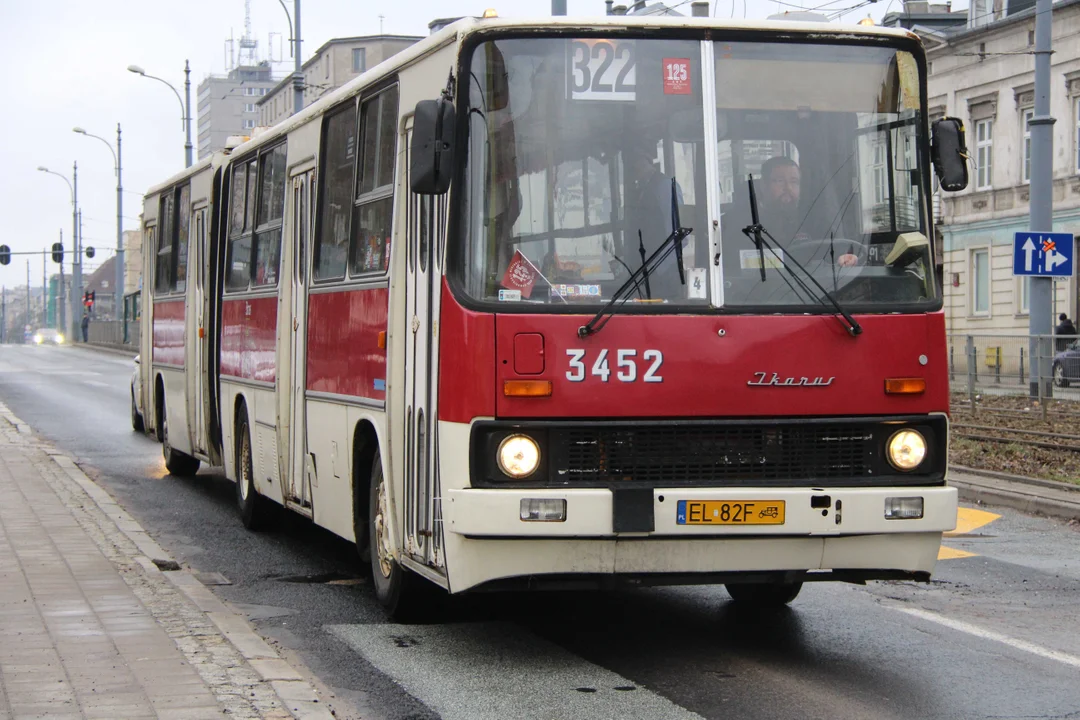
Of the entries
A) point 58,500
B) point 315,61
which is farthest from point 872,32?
point 315,61

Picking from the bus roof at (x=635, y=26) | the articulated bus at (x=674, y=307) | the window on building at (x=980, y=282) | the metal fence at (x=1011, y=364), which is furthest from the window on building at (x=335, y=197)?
the window on building at (x=980, y=282)

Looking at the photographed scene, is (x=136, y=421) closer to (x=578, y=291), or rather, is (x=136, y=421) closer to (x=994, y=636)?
(x=994, y=636)

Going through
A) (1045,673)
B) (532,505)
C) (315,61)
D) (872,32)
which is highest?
(315,61)

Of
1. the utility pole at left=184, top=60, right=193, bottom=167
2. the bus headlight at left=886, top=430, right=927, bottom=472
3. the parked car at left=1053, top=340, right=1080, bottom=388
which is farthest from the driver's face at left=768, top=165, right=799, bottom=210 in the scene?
the utility pole at left=184, top=60, right=193, bottom=167

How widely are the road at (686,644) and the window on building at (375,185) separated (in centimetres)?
198

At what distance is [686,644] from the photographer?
318 inches

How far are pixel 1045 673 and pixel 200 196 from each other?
1000 cm

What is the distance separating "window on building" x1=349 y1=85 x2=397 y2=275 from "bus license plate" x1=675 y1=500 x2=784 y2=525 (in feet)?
7.75

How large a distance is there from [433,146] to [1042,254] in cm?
1622

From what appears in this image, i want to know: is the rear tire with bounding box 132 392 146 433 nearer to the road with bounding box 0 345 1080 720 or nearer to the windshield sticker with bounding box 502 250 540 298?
the road with bounding box 0 345 1080 720

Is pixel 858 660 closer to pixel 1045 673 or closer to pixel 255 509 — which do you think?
pixel 1045 673

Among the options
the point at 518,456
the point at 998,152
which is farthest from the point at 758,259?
the point at 998,152

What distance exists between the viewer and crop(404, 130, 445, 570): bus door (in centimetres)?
756

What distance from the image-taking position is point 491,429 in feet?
23.3
